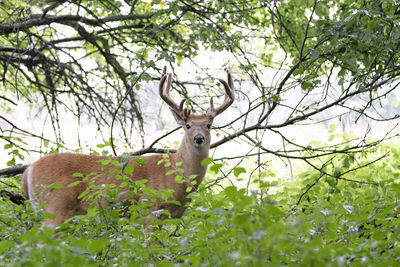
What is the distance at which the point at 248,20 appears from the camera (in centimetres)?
678

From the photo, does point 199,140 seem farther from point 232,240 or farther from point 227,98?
point 232,240

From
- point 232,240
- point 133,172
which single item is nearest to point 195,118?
point 133,172

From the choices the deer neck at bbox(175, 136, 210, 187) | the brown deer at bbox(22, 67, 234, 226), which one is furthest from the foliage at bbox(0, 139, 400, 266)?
the deer neck at bbox(175, 136, 210, 187)

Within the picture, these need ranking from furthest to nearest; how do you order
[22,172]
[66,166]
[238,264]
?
[22,172]
[66,166]
[238,264]

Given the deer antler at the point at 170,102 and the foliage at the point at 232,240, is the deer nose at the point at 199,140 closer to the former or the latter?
the deer antler at the point at 170,102

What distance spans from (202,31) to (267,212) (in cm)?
371

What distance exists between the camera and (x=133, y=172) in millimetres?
5734

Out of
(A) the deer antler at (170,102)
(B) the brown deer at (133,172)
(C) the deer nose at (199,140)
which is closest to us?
(B) the brown deer at (133,172)

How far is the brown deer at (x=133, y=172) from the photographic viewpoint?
5.31 meters

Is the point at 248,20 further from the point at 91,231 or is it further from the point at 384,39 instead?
the point at 91,231

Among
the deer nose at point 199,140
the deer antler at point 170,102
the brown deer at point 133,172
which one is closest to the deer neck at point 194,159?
the brown deer at point 133,172

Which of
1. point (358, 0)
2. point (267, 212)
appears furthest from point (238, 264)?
point (358, 0)

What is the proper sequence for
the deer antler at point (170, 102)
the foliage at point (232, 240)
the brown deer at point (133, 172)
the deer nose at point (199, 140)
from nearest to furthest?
the foliage at point (232, 240) < the brown deer at point (133, 172) < the deer nose at point (199, 140) < the deer antler at point (170, 102)

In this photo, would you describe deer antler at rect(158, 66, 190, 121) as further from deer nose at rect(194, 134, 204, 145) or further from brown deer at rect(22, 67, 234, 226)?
deer nose at rect(194, 134, 204, 145)
